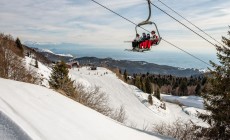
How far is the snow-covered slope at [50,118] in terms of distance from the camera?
299 inches

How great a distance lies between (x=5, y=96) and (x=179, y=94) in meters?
154

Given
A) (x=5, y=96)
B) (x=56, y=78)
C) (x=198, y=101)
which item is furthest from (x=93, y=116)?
(x=198, y=101)

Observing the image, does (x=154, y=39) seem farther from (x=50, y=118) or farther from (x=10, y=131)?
(x=10, y=131)

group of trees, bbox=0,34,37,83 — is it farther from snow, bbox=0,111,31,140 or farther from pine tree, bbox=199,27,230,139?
snow, bbox=0,111,31,140

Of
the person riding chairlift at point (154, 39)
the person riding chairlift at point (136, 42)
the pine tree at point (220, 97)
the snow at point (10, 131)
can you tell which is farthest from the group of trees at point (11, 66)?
the snow at point (10, 131)

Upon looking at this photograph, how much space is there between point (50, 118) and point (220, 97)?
47.2 ft

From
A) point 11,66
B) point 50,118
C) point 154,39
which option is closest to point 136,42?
point 154,39

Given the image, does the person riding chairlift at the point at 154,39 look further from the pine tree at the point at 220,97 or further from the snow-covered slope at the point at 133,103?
the snow-covered slope at the point at 133,103

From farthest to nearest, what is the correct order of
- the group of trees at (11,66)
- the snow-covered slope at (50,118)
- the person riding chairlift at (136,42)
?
1. the group of trees at (11,66)
2. the person riding chairlift at (136,42)
3. the snow-covered slope at (50,118)

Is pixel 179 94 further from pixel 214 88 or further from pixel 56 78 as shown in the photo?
pixel 214 88

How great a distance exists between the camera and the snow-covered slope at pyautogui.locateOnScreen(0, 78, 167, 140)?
758 centimetres

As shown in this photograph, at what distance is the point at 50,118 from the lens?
892 cm

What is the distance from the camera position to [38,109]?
371 inches

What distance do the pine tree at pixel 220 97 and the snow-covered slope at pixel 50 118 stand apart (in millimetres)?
8980
